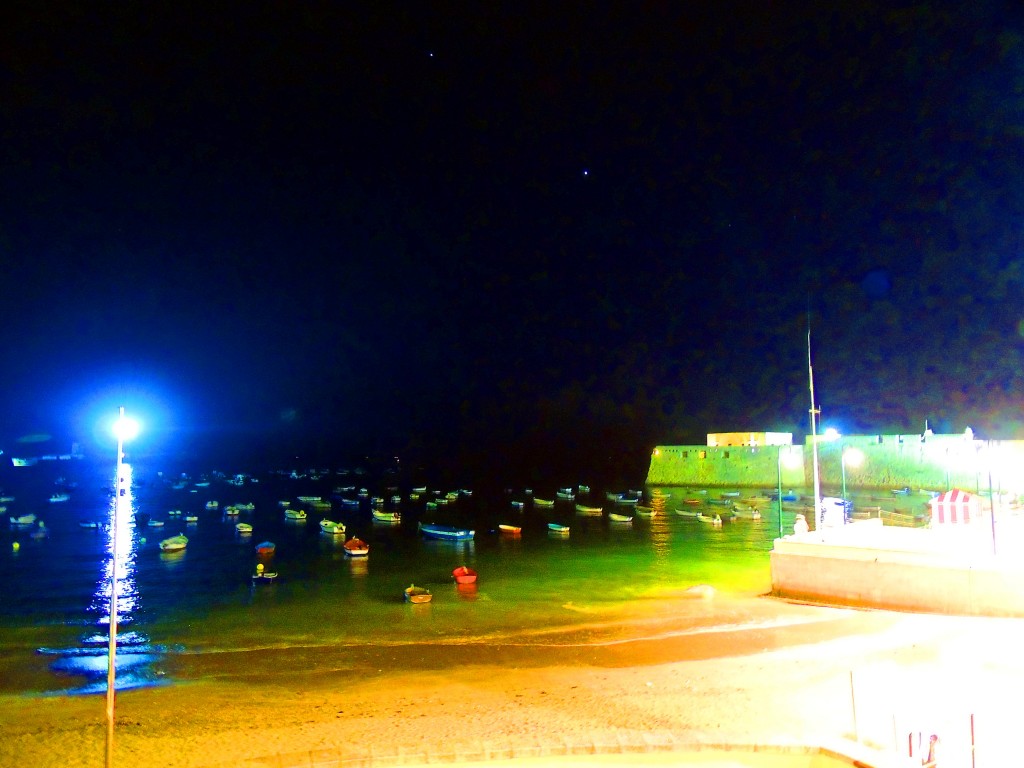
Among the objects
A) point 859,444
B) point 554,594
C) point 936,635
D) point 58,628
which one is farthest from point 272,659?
point 859,444

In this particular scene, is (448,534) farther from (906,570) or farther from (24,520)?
(24,520)

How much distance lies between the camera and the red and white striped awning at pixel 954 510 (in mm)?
19484

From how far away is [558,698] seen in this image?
12164 mm

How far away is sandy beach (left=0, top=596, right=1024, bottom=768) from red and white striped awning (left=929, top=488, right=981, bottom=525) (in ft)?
16.9

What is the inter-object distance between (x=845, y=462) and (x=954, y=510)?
48.9 meters

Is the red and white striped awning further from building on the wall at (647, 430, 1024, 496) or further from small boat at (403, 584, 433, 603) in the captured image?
building on the wall at (647, 430, 1024, 496)

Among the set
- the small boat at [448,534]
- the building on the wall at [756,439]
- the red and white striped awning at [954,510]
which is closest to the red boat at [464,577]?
the small boat at [448,534]

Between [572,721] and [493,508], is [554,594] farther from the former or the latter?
[493,508]

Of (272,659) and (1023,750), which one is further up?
(1023,750)

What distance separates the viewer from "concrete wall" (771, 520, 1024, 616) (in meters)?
14.7

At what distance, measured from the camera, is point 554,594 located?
25.2 meters

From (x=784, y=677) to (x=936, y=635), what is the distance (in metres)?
3.47

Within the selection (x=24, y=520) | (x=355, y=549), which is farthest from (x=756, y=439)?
(x=24, y=520)

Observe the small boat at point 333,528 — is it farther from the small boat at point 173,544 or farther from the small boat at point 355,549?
the small boat at point 355,549
